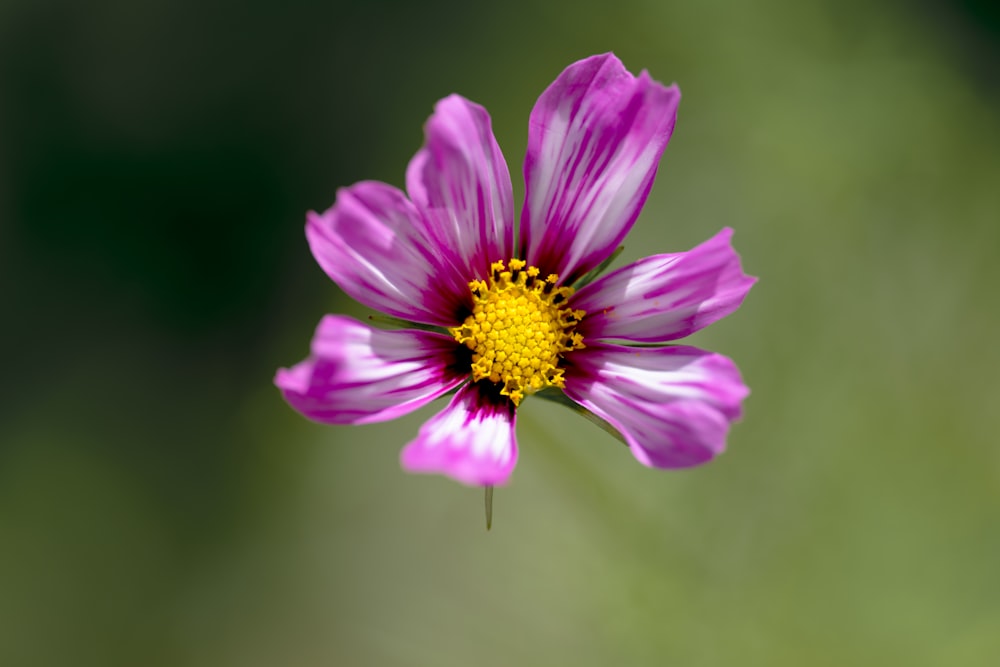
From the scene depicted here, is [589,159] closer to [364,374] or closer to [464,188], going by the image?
[464,188]

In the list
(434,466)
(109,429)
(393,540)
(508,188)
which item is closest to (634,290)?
(508,188)

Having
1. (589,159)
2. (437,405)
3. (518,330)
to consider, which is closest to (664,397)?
(518,330)

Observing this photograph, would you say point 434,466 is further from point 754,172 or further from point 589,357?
point 754,172

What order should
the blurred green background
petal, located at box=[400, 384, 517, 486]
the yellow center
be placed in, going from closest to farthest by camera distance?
petal, located at box=[400, 384, 517, 486], the yellow center, the blurred green background

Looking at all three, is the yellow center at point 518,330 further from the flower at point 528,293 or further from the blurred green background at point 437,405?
the blurred green background at point 437,405

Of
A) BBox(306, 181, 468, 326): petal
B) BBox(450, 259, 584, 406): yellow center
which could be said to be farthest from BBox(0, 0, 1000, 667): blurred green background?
BBox(306, 181, 468, 326): petal

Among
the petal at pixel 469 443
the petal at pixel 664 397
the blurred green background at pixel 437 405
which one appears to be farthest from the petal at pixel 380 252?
the blurred green background at pixel 437 405

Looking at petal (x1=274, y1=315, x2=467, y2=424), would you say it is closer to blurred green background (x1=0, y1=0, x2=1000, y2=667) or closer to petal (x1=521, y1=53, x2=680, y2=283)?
petal (x1=521, y1=53, x2=680, y2=283)
